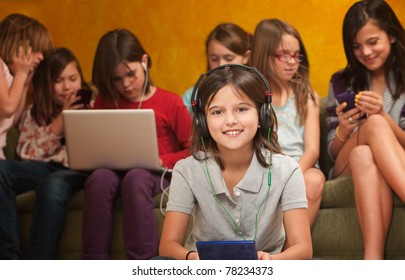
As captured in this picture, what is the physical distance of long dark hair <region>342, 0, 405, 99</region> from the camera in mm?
2426

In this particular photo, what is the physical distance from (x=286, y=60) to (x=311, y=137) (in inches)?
9.7

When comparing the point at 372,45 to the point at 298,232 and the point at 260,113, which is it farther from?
the point at 298,232

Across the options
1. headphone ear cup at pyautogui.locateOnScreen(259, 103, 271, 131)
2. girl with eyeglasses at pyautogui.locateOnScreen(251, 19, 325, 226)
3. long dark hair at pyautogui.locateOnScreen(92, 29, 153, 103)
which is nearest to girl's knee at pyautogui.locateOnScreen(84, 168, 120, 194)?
long dark hair at pyautogui.locateOnScreen(92, 29, 153, 103)

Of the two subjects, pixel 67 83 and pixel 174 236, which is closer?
pixel 174 236

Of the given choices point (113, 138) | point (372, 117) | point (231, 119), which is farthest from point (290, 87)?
point (231, 119)

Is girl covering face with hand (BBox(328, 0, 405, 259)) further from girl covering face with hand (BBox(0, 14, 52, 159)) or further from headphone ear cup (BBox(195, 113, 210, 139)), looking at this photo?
girl covering face with hand (BBox(0, 14, 52, 159))

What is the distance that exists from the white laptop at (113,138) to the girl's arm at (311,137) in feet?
1.46

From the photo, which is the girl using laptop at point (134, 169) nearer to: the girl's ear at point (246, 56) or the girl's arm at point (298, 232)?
the girl's ear at point (246, 56)

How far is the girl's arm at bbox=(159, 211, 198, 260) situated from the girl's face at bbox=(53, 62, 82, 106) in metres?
1.06

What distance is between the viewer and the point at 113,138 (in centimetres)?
247

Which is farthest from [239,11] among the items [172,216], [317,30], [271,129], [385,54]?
[172,216]

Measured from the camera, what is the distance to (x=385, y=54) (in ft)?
8.09

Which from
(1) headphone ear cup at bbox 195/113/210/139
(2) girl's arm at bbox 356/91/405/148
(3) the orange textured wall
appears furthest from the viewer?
(3) the orange textured wall
